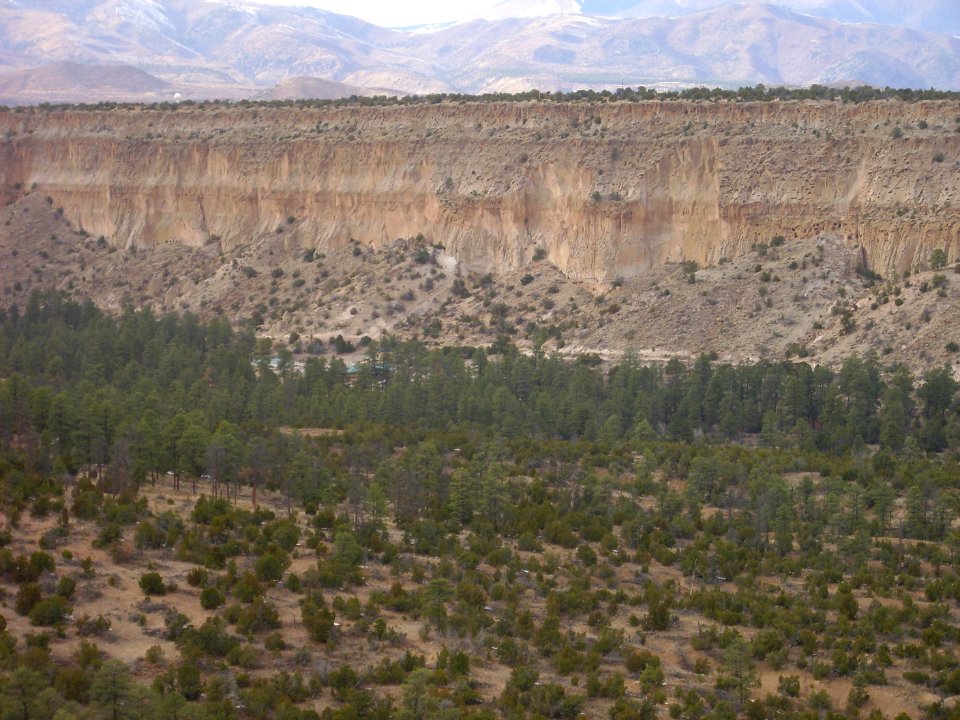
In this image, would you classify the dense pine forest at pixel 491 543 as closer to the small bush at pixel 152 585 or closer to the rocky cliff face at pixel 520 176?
the small bush at pixel 152 585

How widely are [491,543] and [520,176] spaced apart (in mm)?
37568

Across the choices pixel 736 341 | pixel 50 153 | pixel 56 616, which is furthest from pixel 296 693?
pixel 50 153

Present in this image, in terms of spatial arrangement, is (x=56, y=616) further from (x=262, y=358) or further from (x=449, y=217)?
(x=449, y=217)

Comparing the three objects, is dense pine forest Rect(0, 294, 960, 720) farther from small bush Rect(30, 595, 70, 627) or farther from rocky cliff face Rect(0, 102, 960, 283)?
rocky cliff face Rect(0, 102, 960, 283)

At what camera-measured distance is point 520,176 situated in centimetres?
7231

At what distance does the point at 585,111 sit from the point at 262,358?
20.2m

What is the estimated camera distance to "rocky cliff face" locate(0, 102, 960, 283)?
63.6m

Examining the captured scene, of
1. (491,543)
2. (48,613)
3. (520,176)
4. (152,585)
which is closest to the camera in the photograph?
(48,613)

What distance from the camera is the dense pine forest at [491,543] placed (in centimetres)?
2855

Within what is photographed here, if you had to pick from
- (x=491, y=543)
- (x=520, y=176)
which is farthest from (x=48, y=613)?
(x=520, y=176)

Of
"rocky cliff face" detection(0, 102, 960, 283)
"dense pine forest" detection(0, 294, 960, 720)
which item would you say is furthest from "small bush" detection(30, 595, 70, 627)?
"rocky cliff face" detection(0, 102, 960, 283)

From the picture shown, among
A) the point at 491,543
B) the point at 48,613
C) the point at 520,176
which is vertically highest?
the point at 520,176

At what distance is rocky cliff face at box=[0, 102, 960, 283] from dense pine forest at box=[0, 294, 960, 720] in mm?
11438

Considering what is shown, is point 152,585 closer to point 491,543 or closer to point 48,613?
point 48,613
